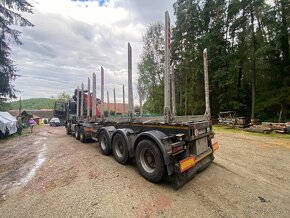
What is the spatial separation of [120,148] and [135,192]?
81.9 inches

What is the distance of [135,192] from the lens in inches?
137

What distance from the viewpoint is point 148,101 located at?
89.0 feet

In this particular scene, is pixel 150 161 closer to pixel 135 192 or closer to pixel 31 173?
pixel 135 192

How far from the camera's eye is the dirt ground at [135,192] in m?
2.85

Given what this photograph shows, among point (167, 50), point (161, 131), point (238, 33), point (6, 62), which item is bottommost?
point (161, 131)

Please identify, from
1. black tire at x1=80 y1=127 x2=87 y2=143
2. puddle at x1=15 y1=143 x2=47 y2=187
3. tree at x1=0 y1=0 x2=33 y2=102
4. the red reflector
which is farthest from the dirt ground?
tree at x1=0 y1=0 x2=33 y2=102

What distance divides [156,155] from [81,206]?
1.72 metres

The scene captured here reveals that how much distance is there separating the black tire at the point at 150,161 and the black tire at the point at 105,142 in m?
2.00

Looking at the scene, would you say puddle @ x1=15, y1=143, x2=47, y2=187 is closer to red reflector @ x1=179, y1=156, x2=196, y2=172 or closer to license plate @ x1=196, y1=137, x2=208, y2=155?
red reflector @ x1=179, y1=156, x2=196, y2=172

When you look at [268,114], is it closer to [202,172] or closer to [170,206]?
[202,172]

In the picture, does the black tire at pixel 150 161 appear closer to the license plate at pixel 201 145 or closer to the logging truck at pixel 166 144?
the logging truck at pixel 166 144

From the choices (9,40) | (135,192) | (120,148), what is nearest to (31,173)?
(120,148)

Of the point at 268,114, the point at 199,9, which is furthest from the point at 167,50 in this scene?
the point at 199,9

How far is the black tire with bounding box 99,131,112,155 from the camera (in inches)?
235
